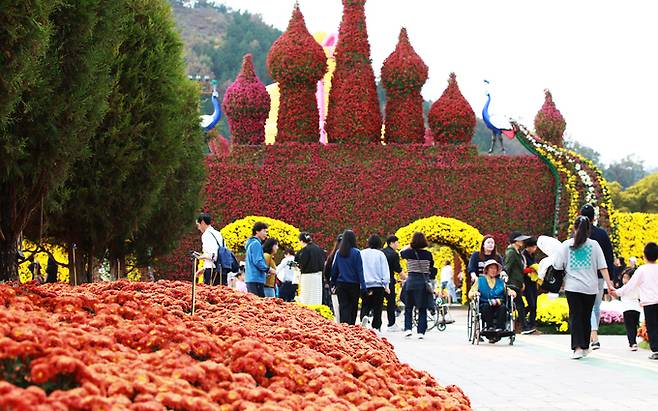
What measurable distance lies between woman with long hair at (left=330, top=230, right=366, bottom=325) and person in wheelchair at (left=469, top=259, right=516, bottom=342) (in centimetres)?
178

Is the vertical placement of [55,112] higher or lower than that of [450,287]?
higher

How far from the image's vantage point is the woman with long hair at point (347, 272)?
46.7 ft

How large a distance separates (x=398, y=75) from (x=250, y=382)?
23273 mm

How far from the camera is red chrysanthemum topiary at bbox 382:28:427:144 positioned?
27609mm

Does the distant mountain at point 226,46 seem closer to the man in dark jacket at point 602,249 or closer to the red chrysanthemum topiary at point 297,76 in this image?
the red chrysanthemum topiary at point 297,76

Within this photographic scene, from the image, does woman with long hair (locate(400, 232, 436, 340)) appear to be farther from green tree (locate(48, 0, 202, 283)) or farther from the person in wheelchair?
green tree (locate(48, 0, 202, 283))

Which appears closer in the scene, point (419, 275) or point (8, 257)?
point (8, 257)

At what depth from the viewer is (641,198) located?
176 ft

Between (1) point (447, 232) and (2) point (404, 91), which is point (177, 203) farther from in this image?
(2) point (404, 91)

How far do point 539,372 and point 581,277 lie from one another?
1647 millimetres

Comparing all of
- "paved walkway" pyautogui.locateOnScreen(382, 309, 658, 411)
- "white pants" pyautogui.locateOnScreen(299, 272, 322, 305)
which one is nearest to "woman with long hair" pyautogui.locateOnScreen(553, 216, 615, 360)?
"paved walkway" pyautogui.locateOnScreen(382, 309, 658, 411)

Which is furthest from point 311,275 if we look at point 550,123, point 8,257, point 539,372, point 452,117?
point 550,123

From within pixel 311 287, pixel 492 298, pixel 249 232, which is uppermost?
Result: pixel 249 232

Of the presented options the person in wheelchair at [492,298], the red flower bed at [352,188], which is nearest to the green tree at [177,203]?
the person in wheelchair at [492,298]
